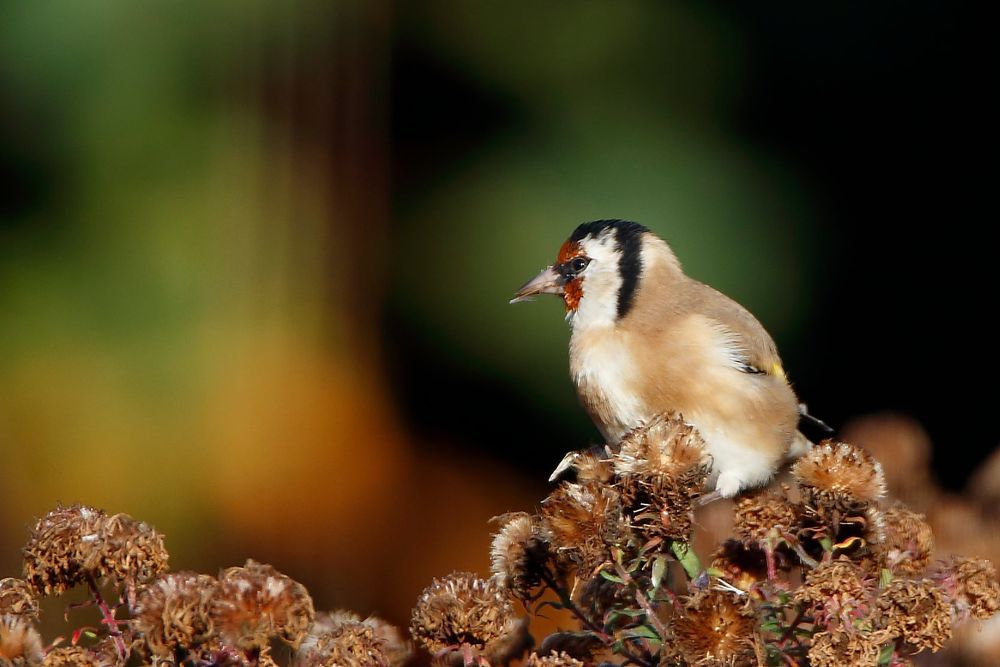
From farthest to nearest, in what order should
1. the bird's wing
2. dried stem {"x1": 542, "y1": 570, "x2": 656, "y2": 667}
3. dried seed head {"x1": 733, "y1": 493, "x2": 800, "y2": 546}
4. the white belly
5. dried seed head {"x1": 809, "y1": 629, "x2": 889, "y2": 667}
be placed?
the bird's wing < the white belly < dried seed head {"x1": 733, "y1": 493, "x2": 800, "y2": 546} < dried stem {"x1": 542, "y1": 570, "x2": 656, "y2": 667} < dried seed head {"x1": 809, "y1": 629, "x2": 889, "y2": 667}

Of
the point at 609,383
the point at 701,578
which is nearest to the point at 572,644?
the point at 701,578

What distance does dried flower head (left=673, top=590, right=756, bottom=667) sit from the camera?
0.89 m

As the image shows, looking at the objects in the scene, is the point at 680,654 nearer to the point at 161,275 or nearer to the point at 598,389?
the point at 598,389

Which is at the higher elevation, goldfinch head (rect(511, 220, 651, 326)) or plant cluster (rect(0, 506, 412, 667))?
goldfinch head (rect(511, 220, 651, 326))

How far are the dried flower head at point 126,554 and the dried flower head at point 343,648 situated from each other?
0.13 m

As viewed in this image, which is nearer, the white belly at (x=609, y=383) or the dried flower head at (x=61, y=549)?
the dried flower head at (x=61, y=549)

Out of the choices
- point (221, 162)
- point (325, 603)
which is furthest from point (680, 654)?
point (221, 162)

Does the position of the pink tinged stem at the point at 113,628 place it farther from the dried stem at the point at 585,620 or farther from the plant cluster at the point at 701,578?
the dried stem at the point at 585,620

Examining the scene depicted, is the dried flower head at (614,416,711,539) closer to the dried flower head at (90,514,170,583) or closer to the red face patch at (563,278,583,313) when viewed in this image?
the dried flower head at (90,514,170,583)

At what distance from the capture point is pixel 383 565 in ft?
8.59

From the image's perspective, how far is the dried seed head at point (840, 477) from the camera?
1.03 metres

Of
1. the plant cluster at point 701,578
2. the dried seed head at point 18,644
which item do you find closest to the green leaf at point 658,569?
the plant cluster at point 701,578

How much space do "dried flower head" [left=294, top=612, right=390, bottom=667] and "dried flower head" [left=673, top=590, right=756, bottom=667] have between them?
0.24 m

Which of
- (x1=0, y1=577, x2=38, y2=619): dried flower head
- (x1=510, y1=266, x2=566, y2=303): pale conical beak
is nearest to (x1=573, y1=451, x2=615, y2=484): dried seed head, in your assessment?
(x1=0, y1=577, x2=38, y2=619): dried flower head
